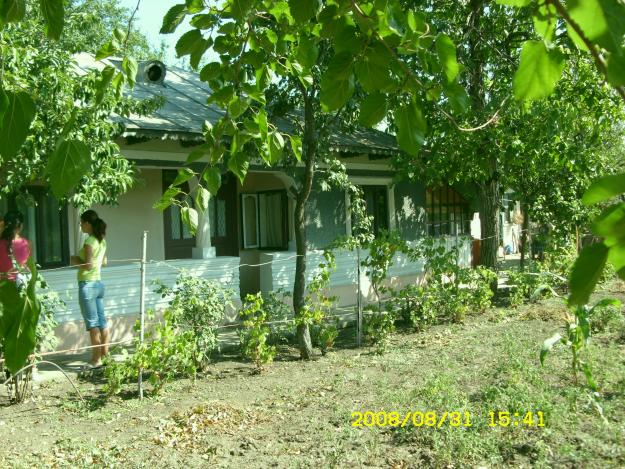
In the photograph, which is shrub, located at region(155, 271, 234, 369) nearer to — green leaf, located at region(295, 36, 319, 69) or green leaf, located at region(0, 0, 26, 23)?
green leaf, located at region(295, 36, 319, 69)

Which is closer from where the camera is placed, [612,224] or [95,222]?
[612,224]

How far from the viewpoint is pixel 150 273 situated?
9.58 metres

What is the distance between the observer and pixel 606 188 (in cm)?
70

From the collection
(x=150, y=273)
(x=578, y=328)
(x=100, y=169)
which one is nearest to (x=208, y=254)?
(x=150, y=273)

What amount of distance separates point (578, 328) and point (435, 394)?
1.30 meters

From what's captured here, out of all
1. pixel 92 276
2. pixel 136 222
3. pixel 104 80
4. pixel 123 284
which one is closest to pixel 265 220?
pixel 136 222

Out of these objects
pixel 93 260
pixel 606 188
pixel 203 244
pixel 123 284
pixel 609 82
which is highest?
pixel 609 82

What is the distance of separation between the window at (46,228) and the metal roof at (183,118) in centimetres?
179

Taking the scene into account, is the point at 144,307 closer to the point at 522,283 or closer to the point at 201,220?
the point at 201,220

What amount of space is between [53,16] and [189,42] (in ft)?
2.61

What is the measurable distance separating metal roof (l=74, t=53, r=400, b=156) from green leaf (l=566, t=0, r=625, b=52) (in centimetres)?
700

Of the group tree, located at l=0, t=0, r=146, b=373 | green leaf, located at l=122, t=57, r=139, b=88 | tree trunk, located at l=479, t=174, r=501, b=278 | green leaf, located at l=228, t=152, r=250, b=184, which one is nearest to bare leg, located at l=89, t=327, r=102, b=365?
tree, located at l=0, t=0, r=146, b=373

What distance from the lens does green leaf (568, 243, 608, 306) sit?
75 centimetres

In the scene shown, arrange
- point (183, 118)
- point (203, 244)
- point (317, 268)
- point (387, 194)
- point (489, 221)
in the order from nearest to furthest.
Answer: point (183, 118), point (203, 244), point (317, 268), point (489, 221), point (387, 194)
